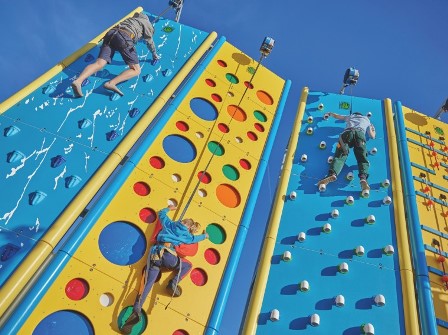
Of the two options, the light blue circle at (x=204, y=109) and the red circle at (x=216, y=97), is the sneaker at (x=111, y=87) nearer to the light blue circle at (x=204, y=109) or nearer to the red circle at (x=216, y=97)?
the light blue circle at (x=204, y=109)

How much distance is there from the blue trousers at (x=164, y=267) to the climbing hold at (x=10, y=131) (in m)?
2.09

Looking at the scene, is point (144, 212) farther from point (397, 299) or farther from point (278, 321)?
point (397, 299)

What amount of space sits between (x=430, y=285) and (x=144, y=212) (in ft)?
11.1

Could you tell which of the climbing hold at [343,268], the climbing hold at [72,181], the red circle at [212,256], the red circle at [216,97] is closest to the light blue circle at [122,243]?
the climbing hold at [72,181]

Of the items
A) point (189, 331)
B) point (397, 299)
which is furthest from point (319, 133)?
point (189, 331)

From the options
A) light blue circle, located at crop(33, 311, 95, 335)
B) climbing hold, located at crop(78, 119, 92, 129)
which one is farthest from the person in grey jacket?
light blue circle, located at crop(33, 311, 95, 335)

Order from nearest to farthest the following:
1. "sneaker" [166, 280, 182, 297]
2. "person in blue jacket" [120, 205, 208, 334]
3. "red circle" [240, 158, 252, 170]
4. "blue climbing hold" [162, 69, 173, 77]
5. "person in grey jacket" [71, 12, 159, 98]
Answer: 1. "person in blue jacket" [120, 205, 208, 334]
2. "sneaker" [166, 280, 182, 297]
3. "person in grey jacket" [71, 12, 159, 98]
4. "red circle" [240, 158, 252, 170]
5. "blue climbing hold" [162, 69, 173, 77]

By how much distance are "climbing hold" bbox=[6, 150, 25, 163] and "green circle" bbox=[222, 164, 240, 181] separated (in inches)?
101

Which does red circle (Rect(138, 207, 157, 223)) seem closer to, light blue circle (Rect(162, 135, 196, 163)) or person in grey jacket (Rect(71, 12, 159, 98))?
light blue circle (Rect(162, 135, 196, 163))

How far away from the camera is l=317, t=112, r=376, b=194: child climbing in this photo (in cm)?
596

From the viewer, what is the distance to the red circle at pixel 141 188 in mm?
5000

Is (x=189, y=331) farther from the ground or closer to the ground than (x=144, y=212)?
closer to the ground

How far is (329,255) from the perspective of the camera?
5.16 m

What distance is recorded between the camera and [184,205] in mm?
5176
